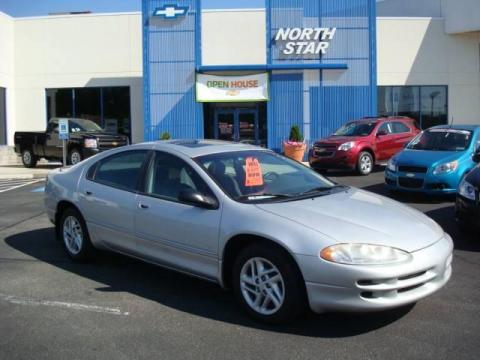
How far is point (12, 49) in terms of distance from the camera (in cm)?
2673

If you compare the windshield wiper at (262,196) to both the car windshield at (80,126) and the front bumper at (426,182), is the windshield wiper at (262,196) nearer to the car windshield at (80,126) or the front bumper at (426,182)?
the front bumper at (426,182)

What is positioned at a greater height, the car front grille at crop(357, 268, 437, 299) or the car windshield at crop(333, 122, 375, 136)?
the car windshield at crop(333, 122, 375, 136)

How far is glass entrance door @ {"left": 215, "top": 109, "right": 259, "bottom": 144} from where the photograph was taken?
26.6 m

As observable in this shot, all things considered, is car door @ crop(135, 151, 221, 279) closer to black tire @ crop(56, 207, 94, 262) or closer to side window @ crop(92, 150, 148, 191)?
side window @ crop(92, 150, 148, 191)

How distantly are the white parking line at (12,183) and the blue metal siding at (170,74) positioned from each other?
7366 millimetres

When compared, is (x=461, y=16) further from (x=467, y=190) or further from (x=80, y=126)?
(x=467, y=190)

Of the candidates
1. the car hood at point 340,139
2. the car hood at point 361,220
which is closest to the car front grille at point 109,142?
the car hood at point 340,139

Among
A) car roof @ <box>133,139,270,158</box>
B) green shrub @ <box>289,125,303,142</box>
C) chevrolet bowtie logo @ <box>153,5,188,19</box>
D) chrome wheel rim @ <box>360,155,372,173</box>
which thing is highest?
chevrolet bowtie logo @ <box>153,5,188,19</box>

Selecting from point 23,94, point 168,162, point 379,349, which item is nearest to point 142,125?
point 23,94

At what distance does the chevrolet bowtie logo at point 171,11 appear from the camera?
23391 mm

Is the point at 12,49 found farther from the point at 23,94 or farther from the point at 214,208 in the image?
the point at 214,208

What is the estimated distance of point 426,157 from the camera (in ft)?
35.1

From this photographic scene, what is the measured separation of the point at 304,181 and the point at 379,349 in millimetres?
1935

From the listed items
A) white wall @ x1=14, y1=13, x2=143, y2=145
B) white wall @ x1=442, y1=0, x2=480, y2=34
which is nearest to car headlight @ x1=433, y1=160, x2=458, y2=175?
white wall @ x1=442, y1=0, x2=480, y2=34
